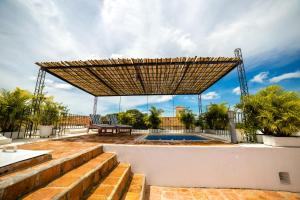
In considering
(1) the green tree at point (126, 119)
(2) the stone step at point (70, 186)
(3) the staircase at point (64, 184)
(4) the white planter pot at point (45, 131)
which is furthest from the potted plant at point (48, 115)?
(1) the green tree at point (126, 119)

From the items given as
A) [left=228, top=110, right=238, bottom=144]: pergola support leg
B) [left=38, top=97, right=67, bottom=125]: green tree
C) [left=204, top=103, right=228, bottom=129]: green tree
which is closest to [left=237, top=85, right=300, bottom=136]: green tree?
[left=228, top=110, right=238, bottom=144]: pergola support leg

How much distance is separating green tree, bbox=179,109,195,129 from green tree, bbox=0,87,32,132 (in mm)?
9228

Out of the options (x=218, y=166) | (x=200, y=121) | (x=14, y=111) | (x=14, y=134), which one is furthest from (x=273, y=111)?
(x=14, y=134)

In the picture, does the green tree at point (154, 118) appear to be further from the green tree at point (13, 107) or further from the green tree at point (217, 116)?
the green tree at point (13, 107)

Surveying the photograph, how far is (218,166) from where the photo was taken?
3551 millimetres

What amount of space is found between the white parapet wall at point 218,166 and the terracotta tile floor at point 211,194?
0.15 meters

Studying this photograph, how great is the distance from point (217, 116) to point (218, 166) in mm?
5797

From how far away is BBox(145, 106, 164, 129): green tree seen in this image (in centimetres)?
990

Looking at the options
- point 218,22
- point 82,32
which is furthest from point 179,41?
Answer: point 82,32

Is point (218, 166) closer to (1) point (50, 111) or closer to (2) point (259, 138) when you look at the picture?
(2) point (259, 138)

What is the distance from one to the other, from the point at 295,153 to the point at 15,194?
5814 millimetres

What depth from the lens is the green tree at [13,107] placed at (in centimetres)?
451

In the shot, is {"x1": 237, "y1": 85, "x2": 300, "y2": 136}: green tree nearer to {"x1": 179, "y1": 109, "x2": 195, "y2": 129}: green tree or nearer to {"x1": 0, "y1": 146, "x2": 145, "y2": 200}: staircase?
{"x1": 0, "y1": 146, "x2": 145, "y2": 200}: staircase

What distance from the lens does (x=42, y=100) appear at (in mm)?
5922
